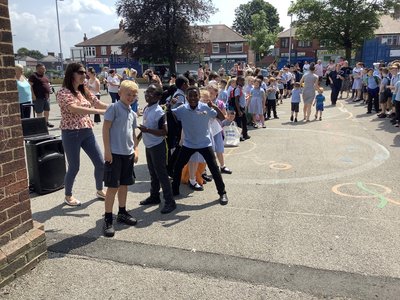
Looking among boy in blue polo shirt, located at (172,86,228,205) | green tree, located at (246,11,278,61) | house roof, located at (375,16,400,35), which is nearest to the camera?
boy in blue polo shirt, located at (172,86,228,205)

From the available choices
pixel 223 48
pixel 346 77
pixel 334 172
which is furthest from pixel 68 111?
pixel 223 48

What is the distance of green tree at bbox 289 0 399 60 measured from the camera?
34.5m

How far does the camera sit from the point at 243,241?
13.4 feet

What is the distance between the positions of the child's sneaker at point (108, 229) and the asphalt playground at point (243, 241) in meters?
0.07

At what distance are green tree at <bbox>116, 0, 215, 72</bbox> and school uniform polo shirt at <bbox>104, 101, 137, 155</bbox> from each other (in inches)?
1608

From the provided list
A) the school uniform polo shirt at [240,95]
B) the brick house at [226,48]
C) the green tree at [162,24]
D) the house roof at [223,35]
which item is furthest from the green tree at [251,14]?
the school uniform polo shirt at [240,95]

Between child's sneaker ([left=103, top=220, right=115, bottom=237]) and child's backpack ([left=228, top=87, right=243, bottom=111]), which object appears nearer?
child's sneaker ([left=103, top=220, right=115, bottom=237])

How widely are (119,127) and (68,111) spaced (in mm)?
1050

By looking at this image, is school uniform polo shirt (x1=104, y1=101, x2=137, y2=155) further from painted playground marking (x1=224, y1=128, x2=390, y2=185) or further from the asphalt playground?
painted playground marking (x1=224, y1=128, x2=390, y2=185)

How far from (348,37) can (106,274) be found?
122ft

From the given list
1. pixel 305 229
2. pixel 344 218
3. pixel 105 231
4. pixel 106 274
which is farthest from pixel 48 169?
pixel 344 218

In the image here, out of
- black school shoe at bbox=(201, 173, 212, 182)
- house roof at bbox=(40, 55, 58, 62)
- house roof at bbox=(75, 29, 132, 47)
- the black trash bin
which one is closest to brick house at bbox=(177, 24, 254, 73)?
house roof at bbox=(75, 29, 132, 47)

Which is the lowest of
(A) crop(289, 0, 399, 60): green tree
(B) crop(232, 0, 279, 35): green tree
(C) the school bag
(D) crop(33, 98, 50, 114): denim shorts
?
(C) the school bag

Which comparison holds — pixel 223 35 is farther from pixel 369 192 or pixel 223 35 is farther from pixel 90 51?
pixel 369 192
